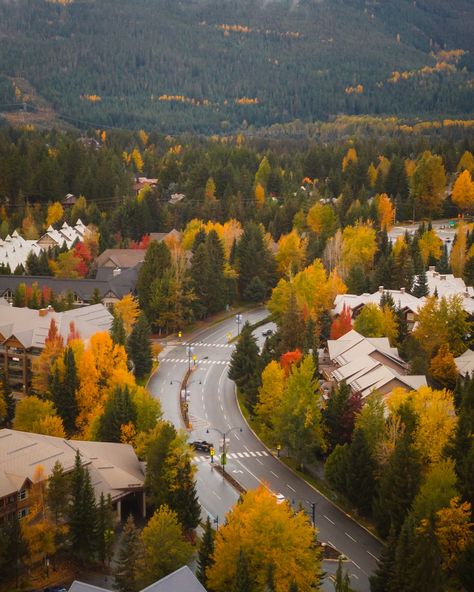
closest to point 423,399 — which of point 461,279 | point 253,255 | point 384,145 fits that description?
point 461,279

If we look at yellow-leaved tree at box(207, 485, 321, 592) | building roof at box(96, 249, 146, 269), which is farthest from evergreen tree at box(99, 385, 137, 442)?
building roof at box(96, 249, 146, 269)

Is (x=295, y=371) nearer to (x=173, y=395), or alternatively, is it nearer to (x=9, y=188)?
(x=173, y=395)

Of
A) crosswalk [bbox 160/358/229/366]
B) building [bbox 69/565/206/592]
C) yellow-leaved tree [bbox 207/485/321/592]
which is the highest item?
building [bbox 69/565/206/592]

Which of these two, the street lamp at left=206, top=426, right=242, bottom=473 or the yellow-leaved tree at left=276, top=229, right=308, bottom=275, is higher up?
the street lamp at left=206, top=426, right=242, bottom=473

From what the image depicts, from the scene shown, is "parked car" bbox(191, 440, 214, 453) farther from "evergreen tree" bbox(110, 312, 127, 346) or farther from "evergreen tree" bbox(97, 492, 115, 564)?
"evergreen tree" bbox(97, 492, 115, 564)

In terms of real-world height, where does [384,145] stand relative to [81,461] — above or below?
below

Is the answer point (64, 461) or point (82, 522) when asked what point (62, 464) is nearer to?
point (64, 461)

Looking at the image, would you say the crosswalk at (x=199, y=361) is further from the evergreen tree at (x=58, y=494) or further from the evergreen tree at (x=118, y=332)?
the evergreen tree at (x=58, y=494)
